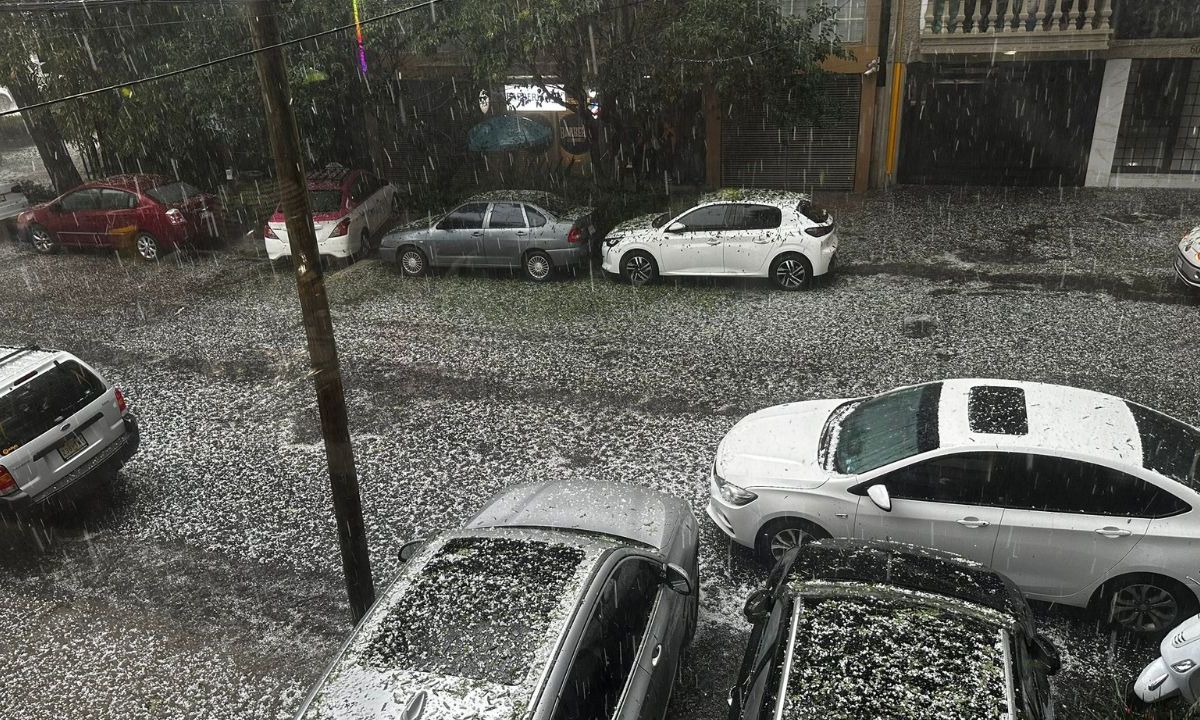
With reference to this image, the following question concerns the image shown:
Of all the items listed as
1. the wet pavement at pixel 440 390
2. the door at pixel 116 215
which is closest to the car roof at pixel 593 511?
the wet pavement at pixel 440 390

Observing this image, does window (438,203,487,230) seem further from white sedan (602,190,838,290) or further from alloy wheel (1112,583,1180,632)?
alloy wheel (1112,583,1180,632)

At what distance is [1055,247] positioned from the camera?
13.5m

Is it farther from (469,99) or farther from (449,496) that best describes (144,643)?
(469,99)

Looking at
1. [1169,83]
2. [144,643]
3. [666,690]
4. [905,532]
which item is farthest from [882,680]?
[1169,83]

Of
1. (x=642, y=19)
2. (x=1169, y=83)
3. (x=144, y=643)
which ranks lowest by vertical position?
(x=144, y=643)

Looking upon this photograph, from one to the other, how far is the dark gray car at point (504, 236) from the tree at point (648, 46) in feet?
8.37

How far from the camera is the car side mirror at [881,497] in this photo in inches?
228

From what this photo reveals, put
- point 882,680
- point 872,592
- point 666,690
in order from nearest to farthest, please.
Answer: point 882,680 → point 872,592 → point 666,690

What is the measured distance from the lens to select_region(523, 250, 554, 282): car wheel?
1350 cm

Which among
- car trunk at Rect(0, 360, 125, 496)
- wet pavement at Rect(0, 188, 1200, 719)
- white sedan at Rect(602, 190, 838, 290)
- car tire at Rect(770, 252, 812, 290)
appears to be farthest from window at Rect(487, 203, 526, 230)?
car trunk at Rect(0, 360, 125, 496)

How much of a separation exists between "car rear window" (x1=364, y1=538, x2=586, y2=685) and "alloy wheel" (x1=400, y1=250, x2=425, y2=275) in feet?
32.8

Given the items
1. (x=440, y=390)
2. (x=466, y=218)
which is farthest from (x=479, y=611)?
(x=466, y=218)

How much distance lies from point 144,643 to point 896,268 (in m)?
11.4

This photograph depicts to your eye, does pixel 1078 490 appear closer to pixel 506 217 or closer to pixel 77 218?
pixel 506 217
